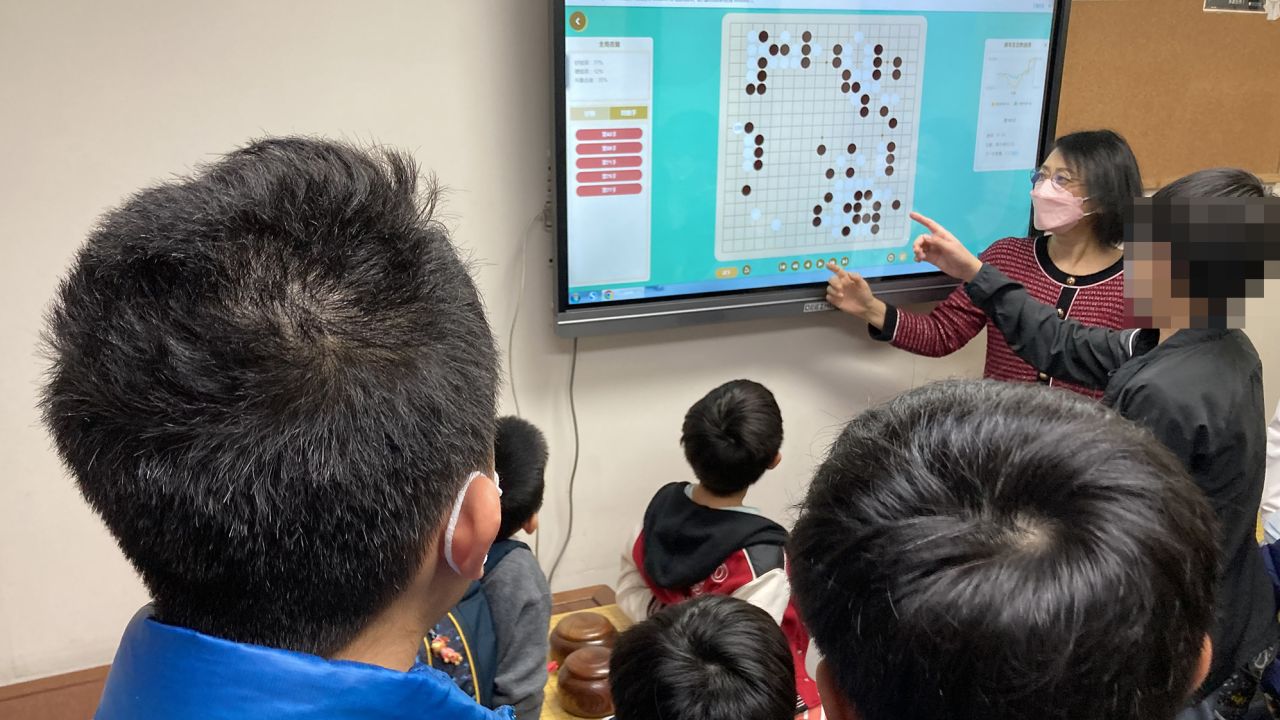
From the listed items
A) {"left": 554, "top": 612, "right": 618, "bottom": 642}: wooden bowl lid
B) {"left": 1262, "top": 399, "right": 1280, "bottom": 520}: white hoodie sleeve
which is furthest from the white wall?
{"left": 1262, "top": 399, "right": 1280, "bottom": 520}: white hoodie sleeve

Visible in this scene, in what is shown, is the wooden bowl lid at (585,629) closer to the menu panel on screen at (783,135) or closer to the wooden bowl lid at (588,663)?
the wooden bowl lid at (588,663)

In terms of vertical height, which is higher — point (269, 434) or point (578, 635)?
point (269, 434)

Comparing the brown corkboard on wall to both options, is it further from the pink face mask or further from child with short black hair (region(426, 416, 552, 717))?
child with short black hair (region(426, 416, 552, 717))

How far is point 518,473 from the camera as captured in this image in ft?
4.88

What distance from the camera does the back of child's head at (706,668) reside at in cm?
110

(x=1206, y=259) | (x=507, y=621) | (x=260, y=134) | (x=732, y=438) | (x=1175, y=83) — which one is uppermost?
(x=1175, y=83)

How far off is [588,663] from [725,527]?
386 millimetres

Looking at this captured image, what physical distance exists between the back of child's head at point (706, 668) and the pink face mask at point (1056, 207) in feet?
4.52

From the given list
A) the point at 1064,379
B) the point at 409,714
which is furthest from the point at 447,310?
the point at 1064,379

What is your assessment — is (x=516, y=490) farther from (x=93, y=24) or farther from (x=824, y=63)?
(x=824, y=63)

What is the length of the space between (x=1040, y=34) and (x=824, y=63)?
0.69 meters

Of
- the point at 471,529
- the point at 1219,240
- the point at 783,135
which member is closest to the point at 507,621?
the point at 471,529

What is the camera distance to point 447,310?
0.67 m

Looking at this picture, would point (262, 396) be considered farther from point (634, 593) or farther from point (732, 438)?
point (634, 593)
